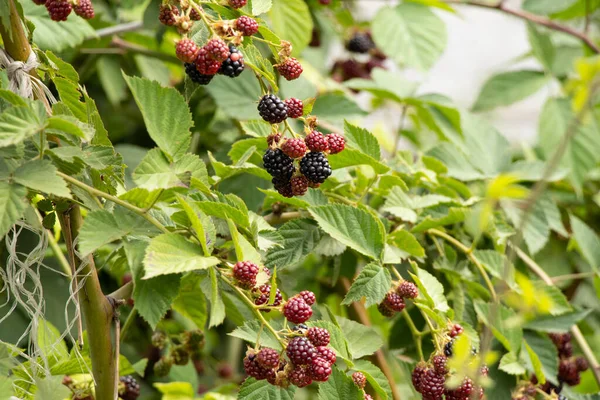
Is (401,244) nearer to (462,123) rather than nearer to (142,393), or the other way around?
(462,123)

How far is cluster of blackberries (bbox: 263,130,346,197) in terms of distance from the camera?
738mm

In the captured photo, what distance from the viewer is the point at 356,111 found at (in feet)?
4.01

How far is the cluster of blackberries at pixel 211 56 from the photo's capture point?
2.30ft

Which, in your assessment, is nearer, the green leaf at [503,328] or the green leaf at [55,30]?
the green leaf at [503,328]

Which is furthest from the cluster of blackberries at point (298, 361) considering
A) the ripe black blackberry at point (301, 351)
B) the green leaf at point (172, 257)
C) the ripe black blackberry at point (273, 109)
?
the ripe black blackberry at point (273, 109)

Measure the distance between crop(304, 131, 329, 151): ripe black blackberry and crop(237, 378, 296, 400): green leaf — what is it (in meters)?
0.24

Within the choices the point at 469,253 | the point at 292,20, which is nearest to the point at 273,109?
the point at 469,253

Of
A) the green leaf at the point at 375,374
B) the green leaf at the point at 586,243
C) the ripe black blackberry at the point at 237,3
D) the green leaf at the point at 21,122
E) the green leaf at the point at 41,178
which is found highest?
the ripe black blackberry at the point at 237,3

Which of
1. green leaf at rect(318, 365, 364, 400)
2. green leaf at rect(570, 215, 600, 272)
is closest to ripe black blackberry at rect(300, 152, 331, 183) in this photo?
green leaf at rect(318, 365, 364, 400)

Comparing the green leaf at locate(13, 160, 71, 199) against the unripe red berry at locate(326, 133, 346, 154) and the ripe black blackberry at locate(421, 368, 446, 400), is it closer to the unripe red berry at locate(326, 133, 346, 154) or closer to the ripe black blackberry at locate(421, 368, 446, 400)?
the unripe red berry at locate(326, 133, 346, 154)

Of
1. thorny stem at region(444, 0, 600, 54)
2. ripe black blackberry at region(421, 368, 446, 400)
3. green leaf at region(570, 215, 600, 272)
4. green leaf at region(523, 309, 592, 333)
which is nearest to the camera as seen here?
ripe black blackberry at region(421, 368, 446, 400)

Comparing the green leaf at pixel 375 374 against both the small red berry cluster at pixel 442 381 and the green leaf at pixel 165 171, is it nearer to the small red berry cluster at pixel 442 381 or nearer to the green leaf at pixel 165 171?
the small red berry cluster at pixel 442 381

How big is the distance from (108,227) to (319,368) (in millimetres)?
221

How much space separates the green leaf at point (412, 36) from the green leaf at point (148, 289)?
832mm
